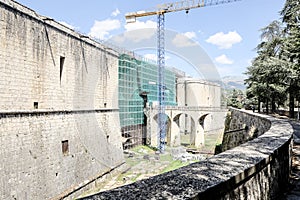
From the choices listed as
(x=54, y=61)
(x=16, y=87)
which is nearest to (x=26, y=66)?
(x=16, y=87)

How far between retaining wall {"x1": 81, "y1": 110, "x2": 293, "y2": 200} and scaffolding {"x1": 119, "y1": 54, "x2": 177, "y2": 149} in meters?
20.8

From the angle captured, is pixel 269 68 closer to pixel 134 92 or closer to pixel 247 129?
pixel 247 129

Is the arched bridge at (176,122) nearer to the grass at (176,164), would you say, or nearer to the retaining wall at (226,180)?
the grass at (176,164)

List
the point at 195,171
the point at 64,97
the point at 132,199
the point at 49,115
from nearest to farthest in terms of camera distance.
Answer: the point at 132,199, the point at 195,171, the point at 49,115, the point at 64,97

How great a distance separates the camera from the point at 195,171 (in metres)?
2.33

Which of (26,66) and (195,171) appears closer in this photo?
(195,171)

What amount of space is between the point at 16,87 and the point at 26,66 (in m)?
1.11

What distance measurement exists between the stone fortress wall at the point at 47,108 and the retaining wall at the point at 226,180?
9.08 meters

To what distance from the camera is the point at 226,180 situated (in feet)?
6.81

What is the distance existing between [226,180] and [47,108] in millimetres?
11669

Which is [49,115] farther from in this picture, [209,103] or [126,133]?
[209,103]

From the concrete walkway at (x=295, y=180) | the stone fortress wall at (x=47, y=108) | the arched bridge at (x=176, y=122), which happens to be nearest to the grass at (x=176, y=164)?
the stone fortress wall at (x=47, y=108)

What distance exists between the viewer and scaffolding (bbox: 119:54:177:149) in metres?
24.3

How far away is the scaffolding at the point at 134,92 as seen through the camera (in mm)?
24344
